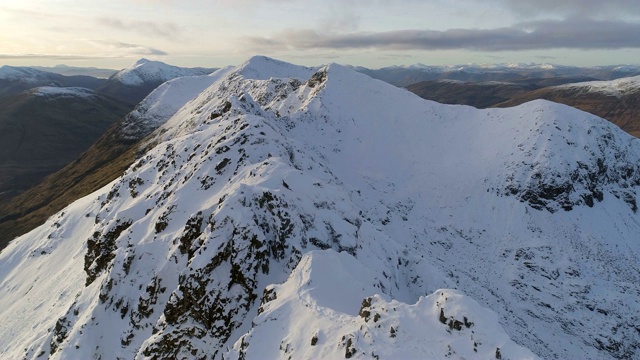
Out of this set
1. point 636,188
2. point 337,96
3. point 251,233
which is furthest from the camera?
point 337,96

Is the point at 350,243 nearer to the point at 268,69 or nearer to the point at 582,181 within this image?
the point at 582,181

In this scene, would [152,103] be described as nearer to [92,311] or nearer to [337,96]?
[337,96]

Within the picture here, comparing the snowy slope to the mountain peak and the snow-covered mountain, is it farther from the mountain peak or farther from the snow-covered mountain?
the snow-covered mountain

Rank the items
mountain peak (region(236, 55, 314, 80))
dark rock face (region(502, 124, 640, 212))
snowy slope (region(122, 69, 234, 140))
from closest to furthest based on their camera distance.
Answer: dark rock face (region(502, 124, 640, 212)) < mountain peak (region(236, 55, 314, 80)) < snowy slope (region(122, 69, 234, 140))

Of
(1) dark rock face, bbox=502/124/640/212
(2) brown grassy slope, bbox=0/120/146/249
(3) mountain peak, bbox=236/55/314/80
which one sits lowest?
(2) brown grassy slope, bbox=0/120/146/249

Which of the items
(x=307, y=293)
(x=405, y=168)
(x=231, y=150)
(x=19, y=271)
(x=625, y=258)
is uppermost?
(x=231, y=150)

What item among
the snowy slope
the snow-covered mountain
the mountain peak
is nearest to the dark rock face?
the snow-covered mountain

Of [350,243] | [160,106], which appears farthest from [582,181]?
[160,106]

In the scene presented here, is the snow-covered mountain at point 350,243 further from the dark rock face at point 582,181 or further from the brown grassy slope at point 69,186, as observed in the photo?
the brown grassy slope at point 69,186

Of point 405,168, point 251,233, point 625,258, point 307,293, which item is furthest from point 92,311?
point 625,258
